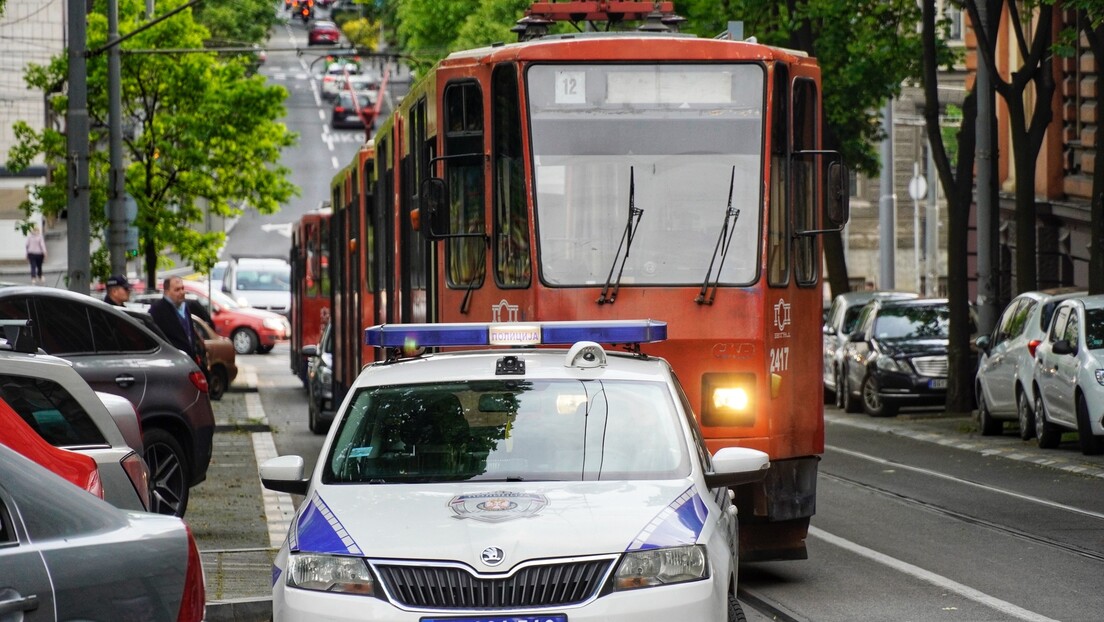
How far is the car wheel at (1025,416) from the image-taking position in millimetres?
22422

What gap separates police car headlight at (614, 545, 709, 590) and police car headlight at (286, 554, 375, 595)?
0.91 m

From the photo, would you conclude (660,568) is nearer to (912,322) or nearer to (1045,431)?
(1045,431)

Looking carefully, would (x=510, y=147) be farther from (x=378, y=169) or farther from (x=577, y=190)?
(x=378, y=169)

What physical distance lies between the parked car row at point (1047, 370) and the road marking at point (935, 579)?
20.9 ft

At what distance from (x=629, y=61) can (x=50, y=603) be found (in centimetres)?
748

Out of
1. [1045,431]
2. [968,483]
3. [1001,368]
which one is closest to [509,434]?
[968,483]

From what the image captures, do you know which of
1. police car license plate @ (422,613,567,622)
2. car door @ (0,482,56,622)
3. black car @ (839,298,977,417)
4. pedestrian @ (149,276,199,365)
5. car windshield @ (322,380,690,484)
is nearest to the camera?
car door @ (0,482,56,622)

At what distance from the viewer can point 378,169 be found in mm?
18391

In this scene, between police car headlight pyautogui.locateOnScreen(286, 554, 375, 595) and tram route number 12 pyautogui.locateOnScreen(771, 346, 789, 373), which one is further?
tram route number 12 pyautogui.locateOnScreen(771, 346, 789, 373)

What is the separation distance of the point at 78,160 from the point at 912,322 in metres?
13.1

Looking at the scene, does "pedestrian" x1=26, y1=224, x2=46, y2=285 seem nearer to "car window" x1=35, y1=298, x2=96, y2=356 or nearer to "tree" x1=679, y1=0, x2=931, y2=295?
"tree" x1=679, y1=0, x2=931, y2=295

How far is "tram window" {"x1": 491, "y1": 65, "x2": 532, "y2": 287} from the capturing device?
1209 centimetres

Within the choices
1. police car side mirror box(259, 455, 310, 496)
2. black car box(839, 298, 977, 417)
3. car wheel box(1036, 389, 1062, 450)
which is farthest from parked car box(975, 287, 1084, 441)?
police car side mirror box(259, 455, 310, 496)

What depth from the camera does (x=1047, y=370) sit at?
21.1m
